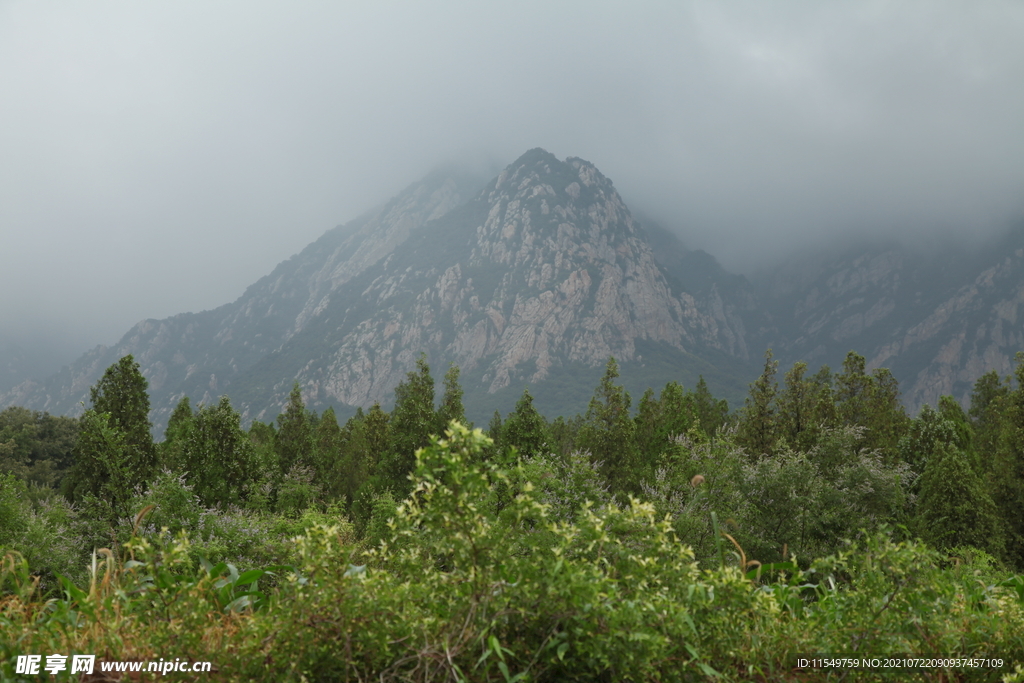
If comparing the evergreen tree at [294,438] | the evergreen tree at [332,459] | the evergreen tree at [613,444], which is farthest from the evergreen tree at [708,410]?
the evergreen tree at [294,438]

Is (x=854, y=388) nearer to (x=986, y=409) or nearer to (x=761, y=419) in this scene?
(x=761, y=419)

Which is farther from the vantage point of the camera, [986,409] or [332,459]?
[332,459]

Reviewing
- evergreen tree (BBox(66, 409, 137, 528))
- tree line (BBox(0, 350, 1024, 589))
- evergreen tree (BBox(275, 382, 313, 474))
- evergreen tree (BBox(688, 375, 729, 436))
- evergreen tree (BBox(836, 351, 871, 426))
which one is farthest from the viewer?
evergreen tree (BBox(688, 375, 729, 436))

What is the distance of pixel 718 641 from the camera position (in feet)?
8.02

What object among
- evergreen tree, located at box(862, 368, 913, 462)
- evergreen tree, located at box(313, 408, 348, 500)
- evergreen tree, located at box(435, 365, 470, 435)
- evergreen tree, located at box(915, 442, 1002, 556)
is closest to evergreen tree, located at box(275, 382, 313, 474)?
evergreen tree, located at box(313, 408, 348, 500)

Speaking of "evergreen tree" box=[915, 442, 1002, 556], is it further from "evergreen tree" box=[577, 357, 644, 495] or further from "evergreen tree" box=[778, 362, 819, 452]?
"evergreen tree" box=[577, 357, 644, 495]

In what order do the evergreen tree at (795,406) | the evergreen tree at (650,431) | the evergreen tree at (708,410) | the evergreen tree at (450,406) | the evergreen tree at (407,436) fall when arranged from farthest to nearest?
the evergreen tree at (708,410) → the evergreen tree at (650,431) → the evergreen tree at (450,406) → the evergreen tree at (407,436) → the evergreen tree at (795,406)

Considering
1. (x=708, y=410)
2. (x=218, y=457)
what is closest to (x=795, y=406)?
(x=708, y=410)

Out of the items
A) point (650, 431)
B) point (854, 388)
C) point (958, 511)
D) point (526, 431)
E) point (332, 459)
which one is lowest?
point (332, 459)

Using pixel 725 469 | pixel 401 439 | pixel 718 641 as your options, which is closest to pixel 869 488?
pixel 725 469

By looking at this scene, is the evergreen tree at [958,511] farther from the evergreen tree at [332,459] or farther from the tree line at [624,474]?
the evergreen tree at [332,459]

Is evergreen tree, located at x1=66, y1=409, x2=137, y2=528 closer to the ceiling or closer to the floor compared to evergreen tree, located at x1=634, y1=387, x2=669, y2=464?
closer to the ceiling

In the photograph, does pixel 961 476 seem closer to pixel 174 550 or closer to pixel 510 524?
pixel 510 524

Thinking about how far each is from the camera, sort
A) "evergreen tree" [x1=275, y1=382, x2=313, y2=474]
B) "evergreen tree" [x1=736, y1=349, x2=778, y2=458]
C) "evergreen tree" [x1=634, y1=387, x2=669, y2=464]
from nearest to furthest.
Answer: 1. "evergreen tree" [x1=736, y1=349, x2=778, y2=458]
2. "evergreen tree" [x1=634, y1=387, x2=669, y2=464]
3. "evergreen tree" [x1=275, y1=382, x2=313, y2=474]
